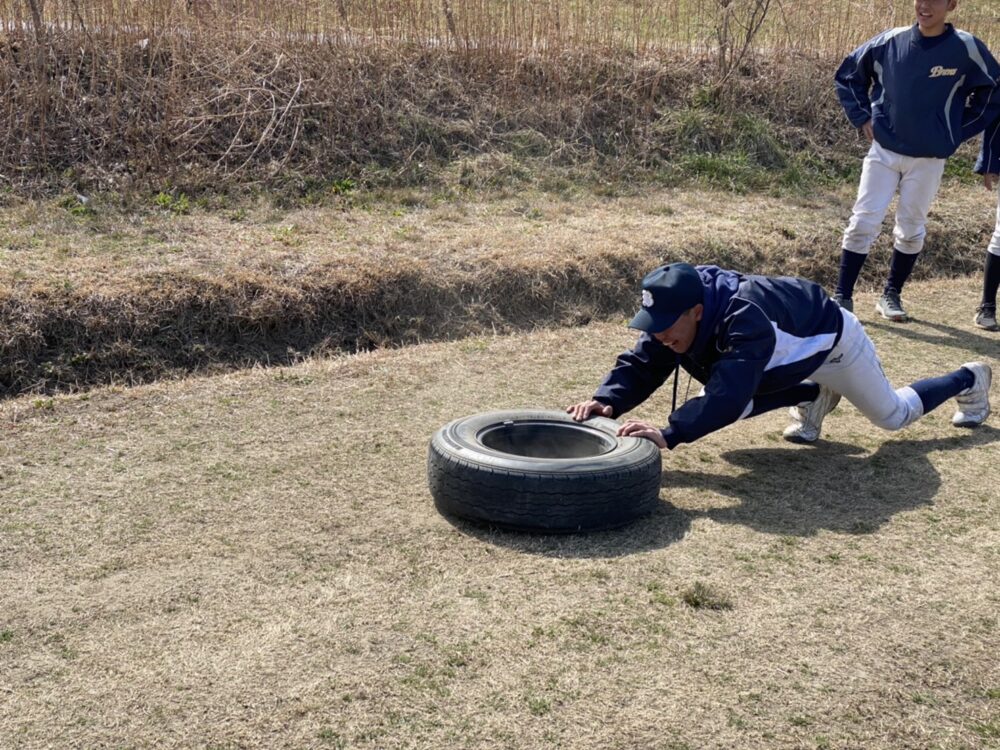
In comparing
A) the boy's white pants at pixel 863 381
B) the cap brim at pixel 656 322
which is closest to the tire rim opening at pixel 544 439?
the cap brim at pixel 656 322

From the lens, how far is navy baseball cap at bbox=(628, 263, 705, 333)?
487 cm

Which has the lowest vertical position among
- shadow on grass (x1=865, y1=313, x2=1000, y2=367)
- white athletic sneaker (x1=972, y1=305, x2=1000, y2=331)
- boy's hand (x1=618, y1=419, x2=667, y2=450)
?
shadow on grass (x1=865, y1=313, x2=1000, y2=367)

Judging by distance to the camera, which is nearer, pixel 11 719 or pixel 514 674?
pixel 11 719

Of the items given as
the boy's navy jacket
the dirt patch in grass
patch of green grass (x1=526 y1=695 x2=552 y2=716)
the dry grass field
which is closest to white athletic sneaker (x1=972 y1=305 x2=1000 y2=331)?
the dirt patch in grass

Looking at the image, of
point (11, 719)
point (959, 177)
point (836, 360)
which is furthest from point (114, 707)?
point (959, 177)

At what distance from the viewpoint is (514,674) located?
3.75 metres

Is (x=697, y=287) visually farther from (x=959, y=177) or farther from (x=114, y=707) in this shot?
(x=959, y=177)

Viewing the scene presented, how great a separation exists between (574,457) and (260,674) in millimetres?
1983

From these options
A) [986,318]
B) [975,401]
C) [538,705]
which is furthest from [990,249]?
[538,705]

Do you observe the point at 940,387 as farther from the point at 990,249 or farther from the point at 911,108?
the point at 990,249

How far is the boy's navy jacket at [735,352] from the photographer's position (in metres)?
4.96

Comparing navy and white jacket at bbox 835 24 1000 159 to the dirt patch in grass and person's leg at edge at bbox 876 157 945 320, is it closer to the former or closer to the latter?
person's leg at edge at bbox 876 157 945 320

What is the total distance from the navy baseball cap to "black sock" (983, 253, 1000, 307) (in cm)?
416

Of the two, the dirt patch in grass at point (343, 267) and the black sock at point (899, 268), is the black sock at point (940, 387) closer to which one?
the black sock at point (899, 268)
